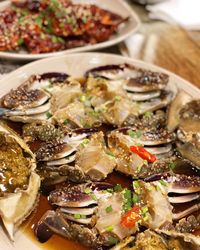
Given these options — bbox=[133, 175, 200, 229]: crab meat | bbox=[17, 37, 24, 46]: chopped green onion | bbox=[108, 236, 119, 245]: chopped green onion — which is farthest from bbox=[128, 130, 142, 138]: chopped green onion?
bbox=[17, 37, 24, 46]: chopped green onion

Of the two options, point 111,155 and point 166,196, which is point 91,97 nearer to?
point 111,155

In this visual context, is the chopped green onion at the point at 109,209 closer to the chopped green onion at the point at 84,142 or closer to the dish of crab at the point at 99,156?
the dish of crab at the point at 99,156

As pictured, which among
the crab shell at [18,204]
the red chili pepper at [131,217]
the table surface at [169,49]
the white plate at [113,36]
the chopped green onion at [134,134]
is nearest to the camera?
the crab shell at [18,204]

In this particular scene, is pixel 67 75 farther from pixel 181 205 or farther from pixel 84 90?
pixel 181 205

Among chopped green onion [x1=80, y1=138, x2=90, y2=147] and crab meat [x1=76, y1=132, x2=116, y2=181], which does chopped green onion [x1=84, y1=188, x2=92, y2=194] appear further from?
chopped green onion [x1=80, y1=138, x2=90, y2=147]

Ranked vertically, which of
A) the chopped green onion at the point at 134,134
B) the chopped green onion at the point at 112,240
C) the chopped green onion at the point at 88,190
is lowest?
the chopped green onion at the point at 112,240

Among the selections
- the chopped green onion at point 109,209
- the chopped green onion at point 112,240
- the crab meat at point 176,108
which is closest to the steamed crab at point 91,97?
the crab meat at point 176,108

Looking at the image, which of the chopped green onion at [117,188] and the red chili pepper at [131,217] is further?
the chopped green onion at [117,188]
